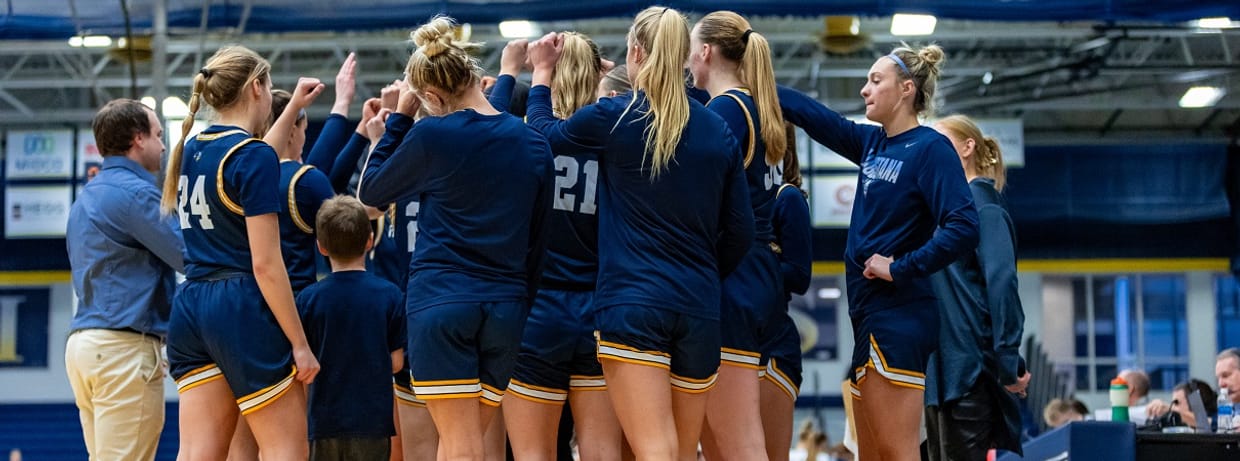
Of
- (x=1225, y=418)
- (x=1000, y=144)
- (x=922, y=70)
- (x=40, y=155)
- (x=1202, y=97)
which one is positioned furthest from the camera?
(x=1202, y=97)

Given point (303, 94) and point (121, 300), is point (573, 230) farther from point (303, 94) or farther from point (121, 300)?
point (121, 300)

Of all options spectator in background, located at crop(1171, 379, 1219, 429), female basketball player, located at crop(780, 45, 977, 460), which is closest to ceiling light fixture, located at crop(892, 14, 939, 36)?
spectator in background, located at crop(1171, 379, 1219, 429)

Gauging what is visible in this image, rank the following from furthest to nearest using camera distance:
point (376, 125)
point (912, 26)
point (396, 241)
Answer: point (912, 26)
point (396, 241)
point (376, 125)

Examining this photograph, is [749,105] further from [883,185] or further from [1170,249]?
[1170,249]

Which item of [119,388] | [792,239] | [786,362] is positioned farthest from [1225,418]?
[119,388]

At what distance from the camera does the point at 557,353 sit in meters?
4.00

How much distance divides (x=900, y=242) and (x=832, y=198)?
13.1 m

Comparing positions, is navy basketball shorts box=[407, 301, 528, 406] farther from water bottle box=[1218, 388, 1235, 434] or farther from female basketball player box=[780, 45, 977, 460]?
water bottle box=[1218, 388, 1235, 434]

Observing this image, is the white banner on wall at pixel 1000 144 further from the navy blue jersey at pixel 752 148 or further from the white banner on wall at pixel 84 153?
the navy blue jersey at pixel 752 148

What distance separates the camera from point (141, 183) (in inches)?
188

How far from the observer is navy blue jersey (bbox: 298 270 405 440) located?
4496 mm

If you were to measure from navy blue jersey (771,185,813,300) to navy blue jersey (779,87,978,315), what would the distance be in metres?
0.31

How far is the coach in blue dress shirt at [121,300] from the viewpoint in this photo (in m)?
4.64

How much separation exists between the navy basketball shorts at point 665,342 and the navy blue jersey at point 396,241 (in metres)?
0.80
